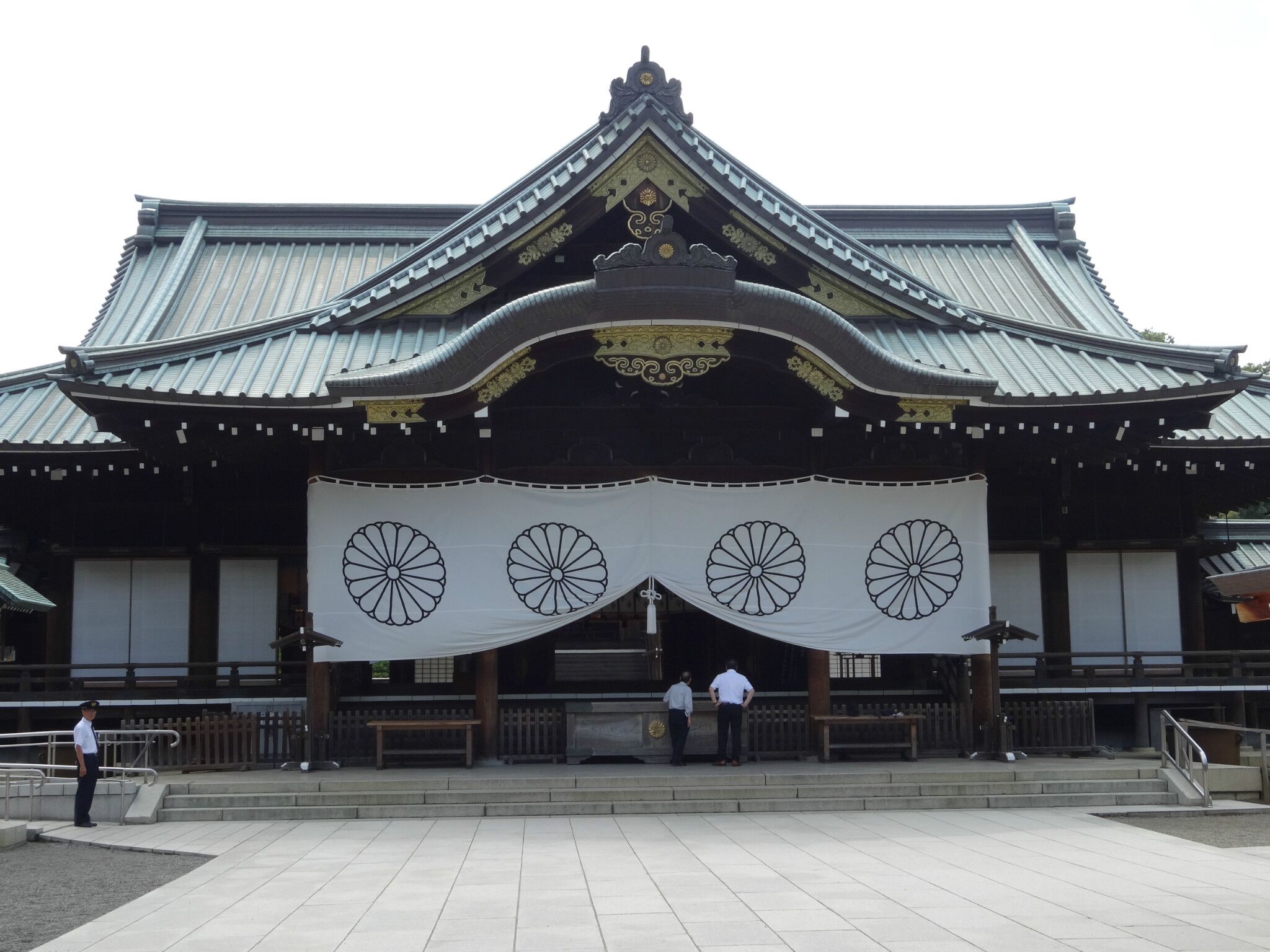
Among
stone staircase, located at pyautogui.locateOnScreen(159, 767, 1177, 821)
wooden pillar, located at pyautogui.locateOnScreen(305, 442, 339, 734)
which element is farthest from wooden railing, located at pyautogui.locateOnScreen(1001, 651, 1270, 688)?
wooden pillar, located at pyautogui.locateOnScreen(305, 442, 339, 734)

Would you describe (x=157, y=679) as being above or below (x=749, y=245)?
below

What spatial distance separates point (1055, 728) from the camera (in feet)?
52.0

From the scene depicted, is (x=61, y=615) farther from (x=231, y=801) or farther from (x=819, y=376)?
(x=819, y=376)

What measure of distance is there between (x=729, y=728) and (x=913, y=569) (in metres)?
3.14

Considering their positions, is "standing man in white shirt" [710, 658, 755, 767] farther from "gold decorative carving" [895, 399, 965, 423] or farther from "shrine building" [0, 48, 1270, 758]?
"gold decorative carving" [895, 399, 965, 423]

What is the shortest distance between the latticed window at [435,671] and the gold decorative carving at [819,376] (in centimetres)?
654

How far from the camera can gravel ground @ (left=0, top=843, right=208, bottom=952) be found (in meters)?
8.26

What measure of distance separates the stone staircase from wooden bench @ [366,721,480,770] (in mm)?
758

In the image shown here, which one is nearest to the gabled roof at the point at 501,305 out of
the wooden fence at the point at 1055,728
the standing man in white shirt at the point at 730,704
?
the wooden fence at the point at 1055,728

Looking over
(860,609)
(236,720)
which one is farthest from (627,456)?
(236,720)

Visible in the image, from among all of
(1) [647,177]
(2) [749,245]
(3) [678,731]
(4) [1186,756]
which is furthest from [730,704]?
(1) [647,177]

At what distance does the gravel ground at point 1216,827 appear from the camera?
1180 cm

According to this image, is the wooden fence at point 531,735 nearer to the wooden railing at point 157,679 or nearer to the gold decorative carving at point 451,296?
the wooden railing at point 157,679

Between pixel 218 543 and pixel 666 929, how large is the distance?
37.2ft
